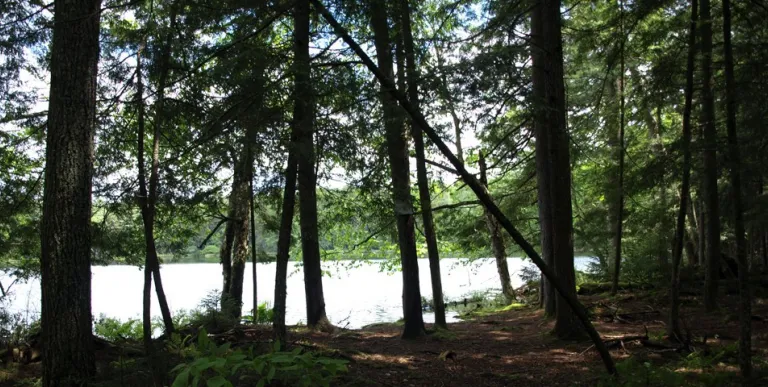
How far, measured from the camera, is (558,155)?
6980mm

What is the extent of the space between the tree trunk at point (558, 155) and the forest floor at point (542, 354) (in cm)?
51

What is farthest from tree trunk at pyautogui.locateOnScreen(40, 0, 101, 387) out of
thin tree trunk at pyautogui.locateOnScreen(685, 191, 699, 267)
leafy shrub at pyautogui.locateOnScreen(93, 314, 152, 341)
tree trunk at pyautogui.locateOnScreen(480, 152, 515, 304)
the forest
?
thin tree trunk at pyautogui.locateOnScreen(685, 191, 699, 267)

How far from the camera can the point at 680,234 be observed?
619 cm

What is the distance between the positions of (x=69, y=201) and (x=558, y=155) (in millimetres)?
6129

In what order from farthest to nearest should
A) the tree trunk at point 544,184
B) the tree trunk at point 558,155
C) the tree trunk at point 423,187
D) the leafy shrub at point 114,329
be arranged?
the leafy shrub at point 114,329 → the tree trunk at point 544,184 → the tree trunk at point 423,187 → the tree trunk at point 558,155

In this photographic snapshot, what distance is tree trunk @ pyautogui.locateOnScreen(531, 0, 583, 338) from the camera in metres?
6.70

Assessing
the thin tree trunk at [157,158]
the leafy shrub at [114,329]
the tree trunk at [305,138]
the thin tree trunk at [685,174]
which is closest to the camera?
the thin tree trunk at [685,174]

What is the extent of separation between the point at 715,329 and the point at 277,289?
22.0ft

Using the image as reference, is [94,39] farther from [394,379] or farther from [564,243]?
[564,243]

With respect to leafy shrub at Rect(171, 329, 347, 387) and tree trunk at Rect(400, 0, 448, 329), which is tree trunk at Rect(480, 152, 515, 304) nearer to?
tree trunk at Rect(400, 0, 448, 329)

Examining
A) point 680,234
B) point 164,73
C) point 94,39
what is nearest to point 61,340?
point 94,39

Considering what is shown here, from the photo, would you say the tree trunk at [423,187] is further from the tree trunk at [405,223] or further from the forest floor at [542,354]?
the forest floor at [542,354]

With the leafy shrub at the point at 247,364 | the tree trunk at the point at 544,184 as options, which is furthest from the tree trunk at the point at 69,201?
the tree trunk at the point at 544,184

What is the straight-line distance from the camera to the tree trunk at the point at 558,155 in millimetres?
6699
